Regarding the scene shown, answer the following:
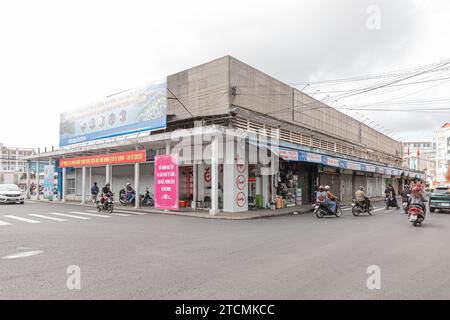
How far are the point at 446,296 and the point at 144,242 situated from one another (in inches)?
264

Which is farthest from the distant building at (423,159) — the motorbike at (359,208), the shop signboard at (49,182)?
the shop signboard at (49,182)

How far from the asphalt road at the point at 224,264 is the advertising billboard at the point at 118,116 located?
452 inches

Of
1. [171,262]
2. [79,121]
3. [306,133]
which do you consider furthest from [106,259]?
[79,121]

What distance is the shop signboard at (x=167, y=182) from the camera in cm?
1780

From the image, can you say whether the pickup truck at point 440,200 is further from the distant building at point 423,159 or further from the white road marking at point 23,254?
the distant building at point 423,159

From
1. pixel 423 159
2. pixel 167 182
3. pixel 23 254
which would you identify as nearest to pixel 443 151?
pixel 423 159

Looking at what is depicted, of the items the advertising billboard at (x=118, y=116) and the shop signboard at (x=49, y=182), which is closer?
the advertising billboard at (x=118, y=116)

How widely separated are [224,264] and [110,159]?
1797 cm

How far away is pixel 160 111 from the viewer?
2008 cm

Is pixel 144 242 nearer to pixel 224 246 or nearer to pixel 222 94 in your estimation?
pixel 224 246

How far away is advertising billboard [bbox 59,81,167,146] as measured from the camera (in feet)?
67.0

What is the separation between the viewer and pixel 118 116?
23953 mm

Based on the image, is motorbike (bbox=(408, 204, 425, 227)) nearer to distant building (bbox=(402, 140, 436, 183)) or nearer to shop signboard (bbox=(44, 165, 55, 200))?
shop signboard (bbox=(44, 165, 55, 200))

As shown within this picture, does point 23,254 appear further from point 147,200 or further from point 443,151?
point 443,151
